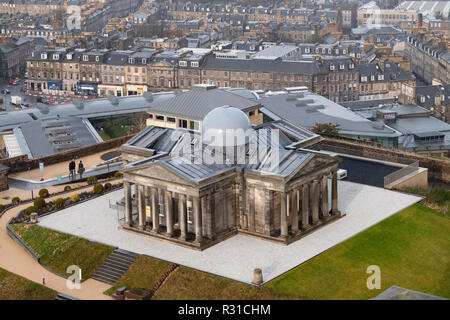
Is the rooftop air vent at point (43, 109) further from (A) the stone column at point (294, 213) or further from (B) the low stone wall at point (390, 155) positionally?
(A) the stone column at point (294, 213)

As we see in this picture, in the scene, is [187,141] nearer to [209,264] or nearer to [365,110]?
[209,264]

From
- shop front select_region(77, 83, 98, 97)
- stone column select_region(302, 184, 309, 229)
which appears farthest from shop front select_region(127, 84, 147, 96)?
stone column select_region(302, 184, 309, 229)

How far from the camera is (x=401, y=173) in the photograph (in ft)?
265

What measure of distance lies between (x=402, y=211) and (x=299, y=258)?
553 inches

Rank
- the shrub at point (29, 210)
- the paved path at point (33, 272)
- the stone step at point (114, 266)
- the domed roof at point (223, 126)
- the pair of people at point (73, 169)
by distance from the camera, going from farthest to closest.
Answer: the pair of people at point (73, 169) < the shrub at point (29, 210) < the domed roof at point (223, 126) < the stone step at point (114, 266) < the paved path at point (33, 272)

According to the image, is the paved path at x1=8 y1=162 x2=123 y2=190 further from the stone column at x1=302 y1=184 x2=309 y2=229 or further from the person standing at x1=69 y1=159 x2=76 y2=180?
the stone column at x1=302 y1=184 x2=309 y2=229

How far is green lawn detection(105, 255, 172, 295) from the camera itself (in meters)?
61.2

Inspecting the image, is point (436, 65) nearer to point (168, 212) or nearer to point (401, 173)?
point (401, 173)

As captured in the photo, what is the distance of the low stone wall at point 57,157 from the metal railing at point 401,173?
114ft

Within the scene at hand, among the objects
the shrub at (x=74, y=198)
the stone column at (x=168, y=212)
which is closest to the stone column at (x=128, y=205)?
the stone column at (x=168, y=212)

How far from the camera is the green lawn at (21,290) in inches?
2408

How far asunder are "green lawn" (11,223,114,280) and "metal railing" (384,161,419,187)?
28.4 meters

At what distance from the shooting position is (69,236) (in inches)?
2709

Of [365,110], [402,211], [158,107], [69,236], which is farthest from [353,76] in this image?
[69,236]
